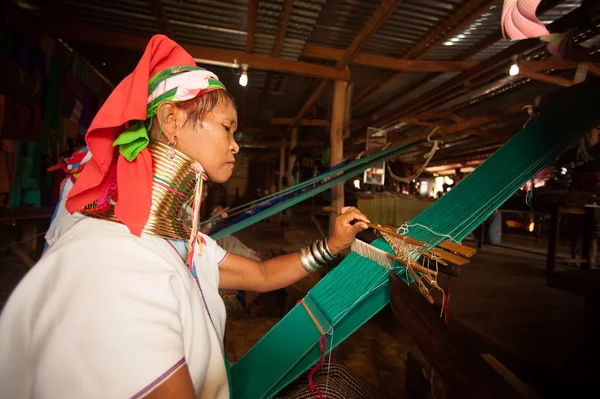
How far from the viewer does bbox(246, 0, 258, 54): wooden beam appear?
110 inches

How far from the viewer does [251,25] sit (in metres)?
3.14

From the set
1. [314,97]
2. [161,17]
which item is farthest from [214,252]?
[314,97]

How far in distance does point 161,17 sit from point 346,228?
3.27 m

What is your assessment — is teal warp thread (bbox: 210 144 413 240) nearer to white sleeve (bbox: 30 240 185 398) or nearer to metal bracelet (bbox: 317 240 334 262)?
metal bracelet (bbox: 317 240 334 262)

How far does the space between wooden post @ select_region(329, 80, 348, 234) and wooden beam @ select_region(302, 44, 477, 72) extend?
0.36 metres

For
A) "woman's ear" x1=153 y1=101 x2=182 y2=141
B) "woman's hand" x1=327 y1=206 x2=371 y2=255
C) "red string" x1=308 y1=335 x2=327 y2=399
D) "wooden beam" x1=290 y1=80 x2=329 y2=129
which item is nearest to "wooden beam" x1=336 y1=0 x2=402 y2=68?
"wooden beam" x1=290 y1=80 x2=329 y2=129

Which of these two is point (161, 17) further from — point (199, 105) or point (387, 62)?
point (199, 105)

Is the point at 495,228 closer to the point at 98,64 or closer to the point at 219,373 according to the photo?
the point at 219,373

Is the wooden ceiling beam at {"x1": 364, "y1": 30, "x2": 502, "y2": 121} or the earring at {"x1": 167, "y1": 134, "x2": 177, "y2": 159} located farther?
the wooden ceiling beam at {"x1": 364, "y1": 30, "x2": 502, "y2": 121}

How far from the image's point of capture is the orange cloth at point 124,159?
836 mm

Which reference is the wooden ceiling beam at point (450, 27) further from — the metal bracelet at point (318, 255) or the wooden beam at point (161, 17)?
the wooden beam at point (161, 17)

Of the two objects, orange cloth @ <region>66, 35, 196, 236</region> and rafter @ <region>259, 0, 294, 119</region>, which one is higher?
rafter @ <region>259, 0, 294, 119</region>

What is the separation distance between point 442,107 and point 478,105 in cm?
69

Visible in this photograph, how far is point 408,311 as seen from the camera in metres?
1.06
